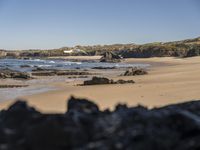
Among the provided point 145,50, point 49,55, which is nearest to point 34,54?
point 49,55

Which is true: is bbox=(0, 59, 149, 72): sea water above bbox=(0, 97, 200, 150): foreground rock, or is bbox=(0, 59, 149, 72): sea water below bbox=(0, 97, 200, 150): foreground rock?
below

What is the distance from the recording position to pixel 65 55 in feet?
417

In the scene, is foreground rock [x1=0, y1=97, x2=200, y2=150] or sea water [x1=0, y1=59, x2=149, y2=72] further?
sea water [x1=0, y1=59, x2=149, y2=72]

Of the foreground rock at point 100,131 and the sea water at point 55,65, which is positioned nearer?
the foreground rock at point 100,131

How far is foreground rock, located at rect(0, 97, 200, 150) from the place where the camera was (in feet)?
18.1

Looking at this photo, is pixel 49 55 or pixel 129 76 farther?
pixel 49 55

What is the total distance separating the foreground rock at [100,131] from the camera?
5504mm

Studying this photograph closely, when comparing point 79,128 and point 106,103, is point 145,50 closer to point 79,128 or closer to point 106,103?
point 106,103

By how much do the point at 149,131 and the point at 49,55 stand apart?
417 feet

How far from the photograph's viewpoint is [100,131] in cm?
578

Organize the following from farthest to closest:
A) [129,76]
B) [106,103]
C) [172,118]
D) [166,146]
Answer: [129,76] < [106,103] < [172,118] < [166,146]

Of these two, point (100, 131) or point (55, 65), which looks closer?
point (100, 131)

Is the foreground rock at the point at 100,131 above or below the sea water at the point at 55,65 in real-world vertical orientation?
above

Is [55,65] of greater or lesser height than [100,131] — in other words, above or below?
below
